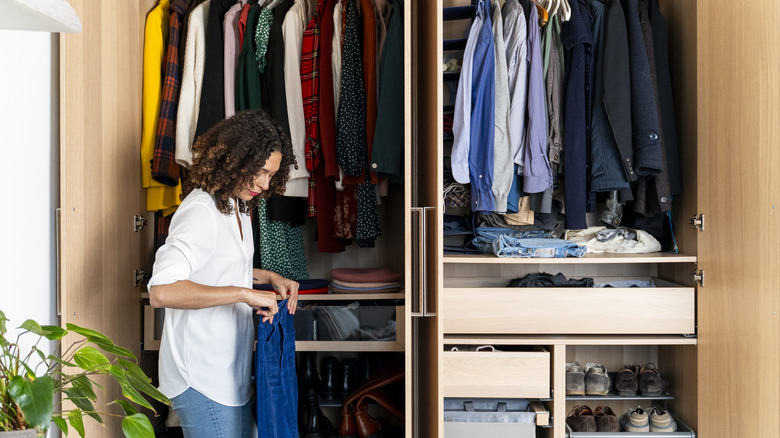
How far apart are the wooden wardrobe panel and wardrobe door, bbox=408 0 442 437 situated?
1.02 metres

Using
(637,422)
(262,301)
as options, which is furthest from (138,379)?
(637,422)

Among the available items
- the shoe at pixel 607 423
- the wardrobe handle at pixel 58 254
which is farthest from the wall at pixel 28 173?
the shoe at pixel 607 423

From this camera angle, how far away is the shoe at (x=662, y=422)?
2.56 metres

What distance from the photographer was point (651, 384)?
2672mm

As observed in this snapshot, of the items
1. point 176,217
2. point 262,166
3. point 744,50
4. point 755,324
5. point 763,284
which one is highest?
point 744,50

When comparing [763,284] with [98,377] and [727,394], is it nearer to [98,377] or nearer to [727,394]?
[727,394]

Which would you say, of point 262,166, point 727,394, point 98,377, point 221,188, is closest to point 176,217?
point 221,188

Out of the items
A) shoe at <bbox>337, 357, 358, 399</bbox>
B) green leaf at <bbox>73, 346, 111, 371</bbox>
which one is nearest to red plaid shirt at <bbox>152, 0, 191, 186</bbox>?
shoe at <bbox>337, 357, 358, 399</bbox>

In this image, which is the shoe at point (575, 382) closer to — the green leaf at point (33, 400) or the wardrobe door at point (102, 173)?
the wardrobe door at point (102, 173)

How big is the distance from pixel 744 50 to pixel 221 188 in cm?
175

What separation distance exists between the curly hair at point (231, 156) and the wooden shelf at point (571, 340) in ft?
3.68

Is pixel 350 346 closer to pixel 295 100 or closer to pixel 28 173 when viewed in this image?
pixel 295 100

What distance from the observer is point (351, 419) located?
2.65 meters

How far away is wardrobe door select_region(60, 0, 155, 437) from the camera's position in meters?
1.98
